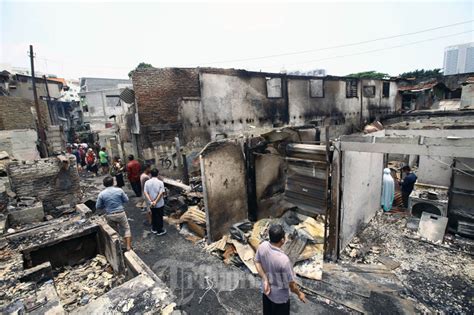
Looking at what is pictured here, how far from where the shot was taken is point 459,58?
6738cm

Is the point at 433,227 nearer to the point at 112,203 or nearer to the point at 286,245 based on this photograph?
the point at 286,245

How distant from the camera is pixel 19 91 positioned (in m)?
21.8

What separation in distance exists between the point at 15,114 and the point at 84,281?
13031 mm

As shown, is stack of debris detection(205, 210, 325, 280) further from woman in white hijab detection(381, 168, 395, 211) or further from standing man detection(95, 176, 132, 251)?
woman in white hijab detection(381, 168, 395, 211)

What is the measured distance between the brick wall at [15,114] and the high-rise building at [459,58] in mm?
84927

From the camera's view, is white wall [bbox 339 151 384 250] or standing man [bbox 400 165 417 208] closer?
white wall [bbox 339 151 384 250]

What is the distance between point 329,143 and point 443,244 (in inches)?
166

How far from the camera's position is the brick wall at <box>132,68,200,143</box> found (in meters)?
9.65

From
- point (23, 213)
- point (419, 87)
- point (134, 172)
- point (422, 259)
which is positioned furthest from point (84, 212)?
point (419, 87)

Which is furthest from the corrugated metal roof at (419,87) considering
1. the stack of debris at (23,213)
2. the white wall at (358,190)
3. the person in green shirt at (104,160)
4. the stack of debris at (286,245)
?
the stack of debris at (23,213)

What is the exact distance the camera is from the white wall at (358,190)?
18.8ft

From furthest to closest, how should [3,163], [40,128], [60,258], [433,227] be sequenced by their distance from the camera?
[40,128]
[3,163]
[433,227]
[60,258]

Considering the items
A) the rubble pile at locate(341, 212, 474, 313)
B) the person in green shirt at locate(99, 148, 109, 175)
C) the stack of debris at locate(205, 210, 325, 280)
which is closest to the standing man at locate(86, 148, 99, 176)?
the person in green shirt at locate(99, 148, 109, 175)

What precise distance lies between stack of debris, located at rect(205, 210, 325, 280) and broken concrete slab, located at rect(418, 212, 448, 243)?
9.01 ft
